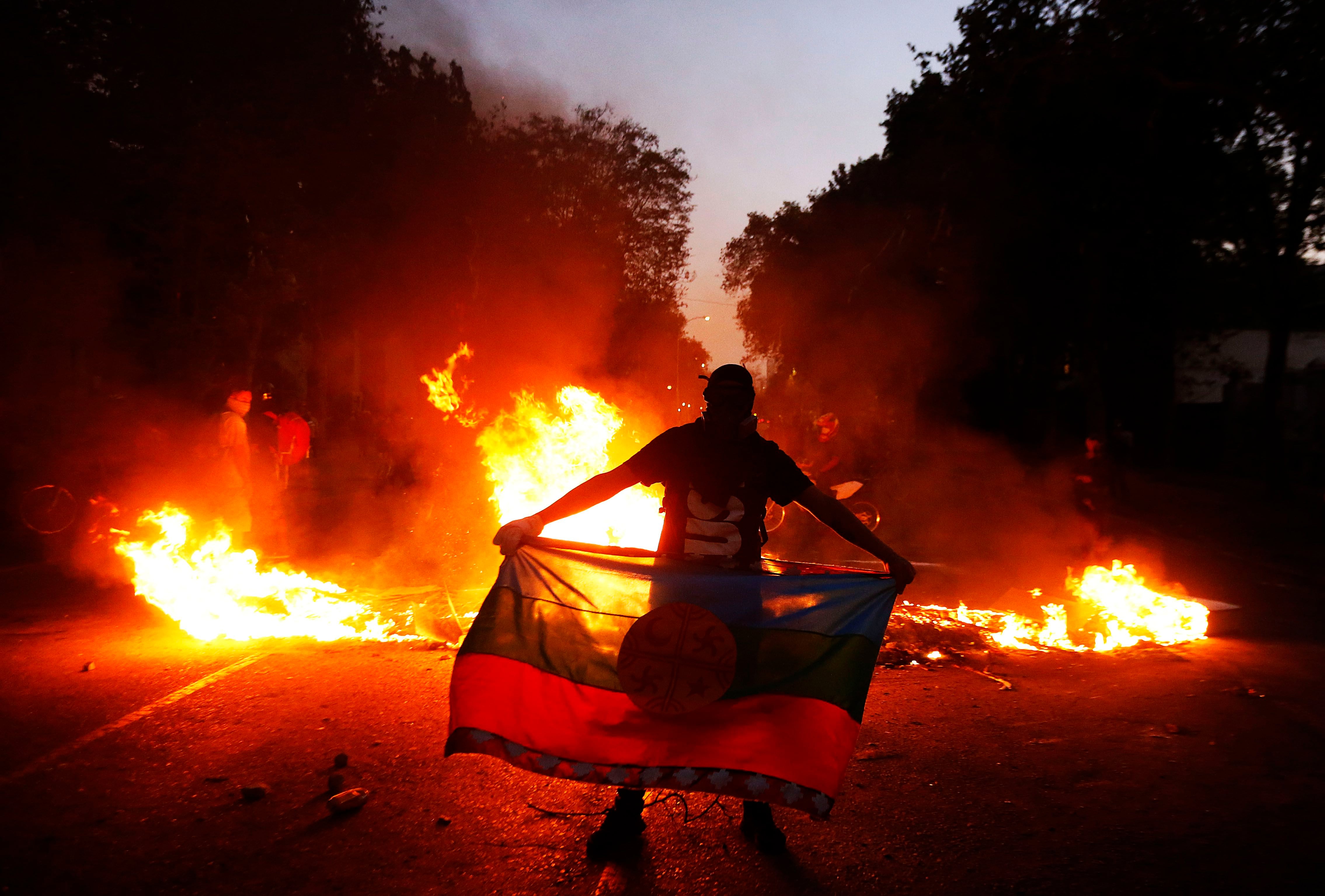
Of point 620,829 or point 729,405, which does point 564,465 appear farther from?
point 620,829

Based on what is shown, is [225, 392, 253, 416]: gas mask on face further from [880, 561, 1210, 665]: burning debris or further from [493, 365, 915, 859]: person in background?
[880, 561, 1210, 665]: burning debris

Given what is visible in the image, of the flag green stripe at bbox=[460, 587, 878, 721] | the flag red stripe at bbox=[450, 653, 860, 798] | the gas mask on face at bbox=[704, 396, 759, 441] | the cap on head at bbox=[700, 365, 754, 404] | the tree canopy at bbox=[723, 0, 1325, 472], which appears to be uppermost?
the tree canopy at bbox=[723, 0, 1325, 472]

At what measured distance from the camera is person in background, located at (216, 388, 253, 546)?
9008 mm

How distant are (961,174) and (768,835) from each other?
87.7 feet

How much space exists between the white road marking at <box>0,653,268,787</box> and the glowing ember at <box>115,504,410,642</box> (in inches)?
30.7

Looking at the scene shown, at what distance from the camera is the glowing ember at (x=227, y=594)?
721 centimetres

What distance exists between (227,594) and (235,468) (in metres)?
1.91

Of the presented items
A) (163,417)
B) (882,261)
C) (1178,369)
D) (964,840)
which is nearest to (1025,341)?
(882,261)

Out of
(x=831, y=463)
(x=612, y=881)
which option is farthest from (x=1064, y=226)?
(x=612, y=881)

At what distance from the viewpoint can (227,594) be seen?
7.66 m

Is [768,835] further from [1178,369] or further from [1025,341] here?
[1178,369]

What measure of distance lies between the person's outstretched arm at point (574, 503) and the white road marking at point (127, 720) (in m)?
2.74

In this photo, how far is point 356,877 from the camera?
3430mm

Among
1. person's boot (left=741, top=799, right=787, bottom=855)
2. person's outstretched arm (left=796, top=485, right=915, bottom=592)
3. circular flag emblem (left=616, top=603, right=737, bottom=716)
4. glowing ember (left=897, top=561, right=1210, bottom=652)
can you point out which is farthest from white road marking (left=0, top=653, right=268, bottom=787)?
glowing ember (left=897, top=561, right=1210, bottom=652)
